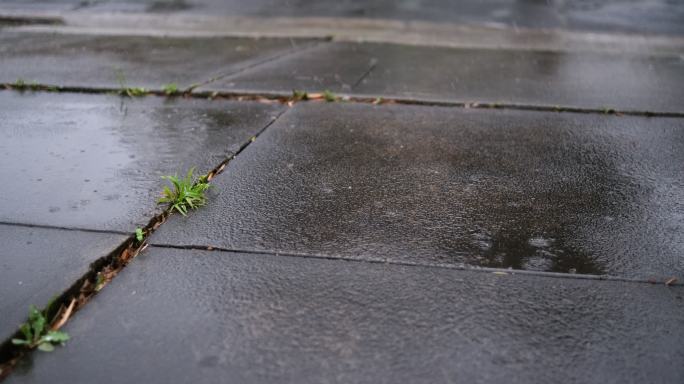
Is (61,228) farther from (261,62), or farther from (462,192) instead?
(261,62)

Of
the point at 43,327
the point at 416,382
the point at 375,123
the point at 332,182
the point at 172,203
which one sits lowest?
the point at 416,382

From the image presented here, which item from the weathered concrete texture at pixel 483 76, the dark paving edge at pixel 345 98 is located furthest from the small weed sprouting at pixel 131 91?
the weathered concrete texture at pixel 483 76

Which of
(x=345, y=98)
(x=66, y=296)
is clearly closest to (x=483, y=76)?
(x=345, y=98)

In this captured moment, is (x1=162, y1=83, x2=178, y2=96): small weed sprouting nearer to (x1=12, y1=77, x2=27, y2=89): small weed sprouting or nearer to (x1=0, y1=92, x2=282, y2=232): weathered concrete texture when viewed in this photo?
(x1=0, y1=92, x2=282, y2=232): weathered concrete texture

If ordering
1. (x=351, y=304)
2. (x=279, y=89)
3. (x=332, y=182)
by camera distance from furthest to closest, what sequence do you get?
(x=279, y=89), (x=332, y=182), (x=351, y=304)

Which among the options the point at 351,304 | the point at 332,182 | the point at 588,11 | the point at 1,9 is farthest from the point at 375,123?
the point at 1,9

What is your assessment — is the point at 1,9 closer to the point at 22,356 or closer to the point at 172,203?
the point at 172,203

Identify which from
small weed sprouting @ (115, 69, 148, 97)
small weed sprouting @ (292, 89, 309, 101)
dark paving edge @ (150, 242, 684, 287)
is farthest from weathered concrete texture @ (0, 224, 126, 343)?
small weed sprouting @ (292, 89, 309, 101)
